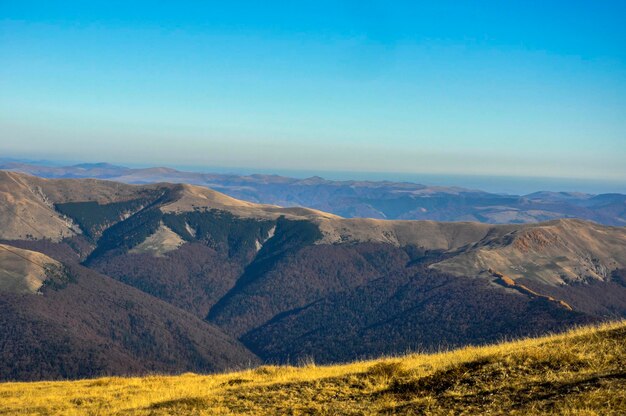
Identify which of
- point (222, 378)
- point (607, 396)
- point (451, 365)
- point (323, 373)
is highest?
point (607, 396)

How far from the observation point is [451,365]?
30.5 meters

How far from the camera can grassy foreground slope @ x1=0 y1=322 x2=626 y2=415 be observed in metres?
23.5

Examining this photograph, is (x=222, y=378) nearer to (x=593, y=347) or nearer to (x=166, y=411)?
(x=166, y=411)

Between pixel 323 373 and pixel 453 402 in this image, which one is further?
pixel 323 373

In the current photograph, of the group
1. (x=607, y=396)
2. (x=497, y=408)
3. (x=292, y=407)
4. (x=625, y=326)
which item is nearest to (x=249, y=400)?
(x=292, y=407)

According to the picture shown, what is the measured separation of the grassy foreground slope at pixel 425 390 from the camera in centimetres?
2348

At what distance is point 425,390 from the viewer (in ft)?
90.3

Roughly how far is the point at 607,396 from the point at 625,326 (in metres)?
12.2

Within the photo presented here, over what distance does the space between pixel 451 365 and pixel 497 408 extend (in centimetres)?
749

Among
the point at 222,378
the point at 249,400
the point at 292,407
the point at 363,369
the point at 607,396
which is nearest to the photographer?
the point at 607,396

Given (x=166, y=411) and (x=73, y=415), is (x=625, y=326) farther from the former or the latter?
(x=73, y=415)

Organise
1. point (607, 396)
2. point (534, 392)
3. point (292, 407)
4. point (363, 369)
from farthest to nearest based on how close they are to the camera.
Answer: point (363, 369) < point (292, 407) < point (534, 392) < point (607, 396)

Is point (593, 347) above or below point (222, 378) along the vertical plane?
above

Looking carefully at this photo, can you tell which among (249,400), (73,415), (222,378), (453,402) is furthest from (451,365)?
(73,415)
